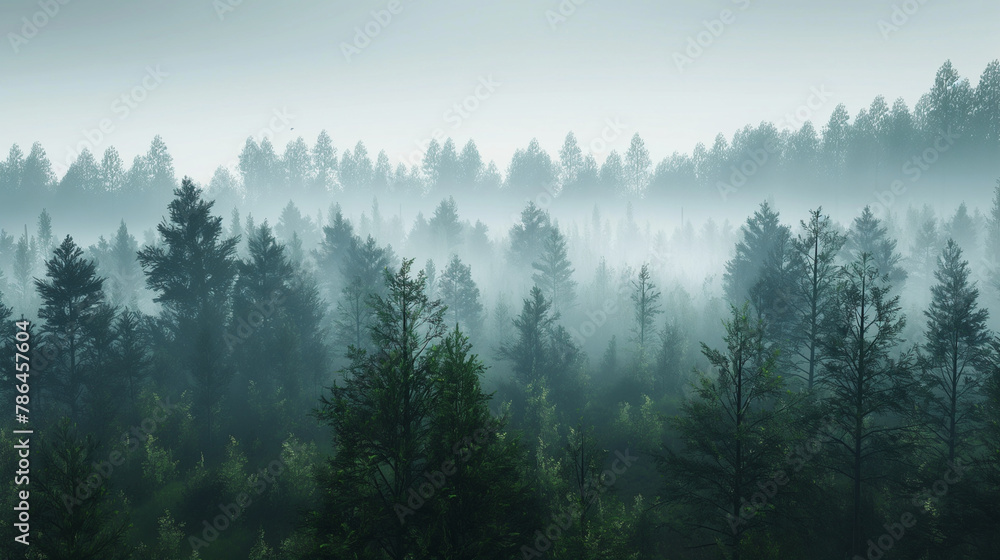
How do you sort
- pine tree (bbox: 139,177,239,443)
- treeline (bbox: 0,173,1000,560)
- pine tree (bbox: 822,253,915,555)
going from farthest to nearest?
pine tree (bbox: 139,177,239,443) < pine tree (bbox: 822,253,915,555) < treeline (bbox: 0,173,1000,560)

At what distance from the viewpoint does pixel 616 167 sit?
111 meters

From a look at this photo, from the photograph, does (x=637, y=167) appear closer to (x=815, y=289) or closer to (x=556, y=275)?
(x=556, y=275)

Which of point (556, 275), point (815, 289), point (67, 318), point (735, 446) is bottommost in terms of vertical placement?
point (735, 446)

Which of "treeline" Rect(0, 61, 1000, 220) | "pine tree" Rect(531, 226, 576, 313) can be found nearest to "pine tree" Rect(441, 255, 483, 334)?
"pine tree" Rect(531, 226, 576, 313)

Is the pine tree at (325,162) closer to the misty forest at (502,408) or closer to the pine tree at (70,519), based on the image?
the misty forest at (502,408)

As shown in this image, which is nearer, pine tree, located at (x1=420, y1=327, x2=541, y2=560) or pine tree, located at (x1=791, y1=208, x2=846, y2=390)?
pine tree, located at (x1=420, y1=327, x2=541, y2=560)

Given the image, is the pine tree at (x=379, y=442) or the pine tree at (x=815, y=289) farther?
the pine tree at (x=815, y=289)

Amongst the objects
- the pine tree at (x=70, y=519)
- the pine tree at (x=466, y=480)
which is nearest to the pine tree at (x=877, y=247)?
the pine tree at (x=466, y=480)

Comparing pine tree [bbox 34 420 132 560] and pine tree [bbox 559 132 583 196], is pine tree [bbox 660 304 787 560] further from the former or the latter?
pine tree [bbox 559 132 583 196]

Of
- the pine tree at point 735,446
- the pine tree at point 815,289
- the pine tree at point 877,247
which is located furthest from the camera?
the pine tree at point 877,247

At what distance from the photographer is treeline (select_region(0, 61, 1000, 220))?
239ft

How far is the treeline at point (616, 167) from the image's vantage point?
72.8 m

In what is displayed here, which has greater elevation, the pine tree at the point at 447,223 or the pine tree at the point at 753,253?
the pine tree at the point at 447,223

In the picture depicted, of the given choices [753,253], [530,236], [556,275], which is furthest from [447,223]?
[753,253]
